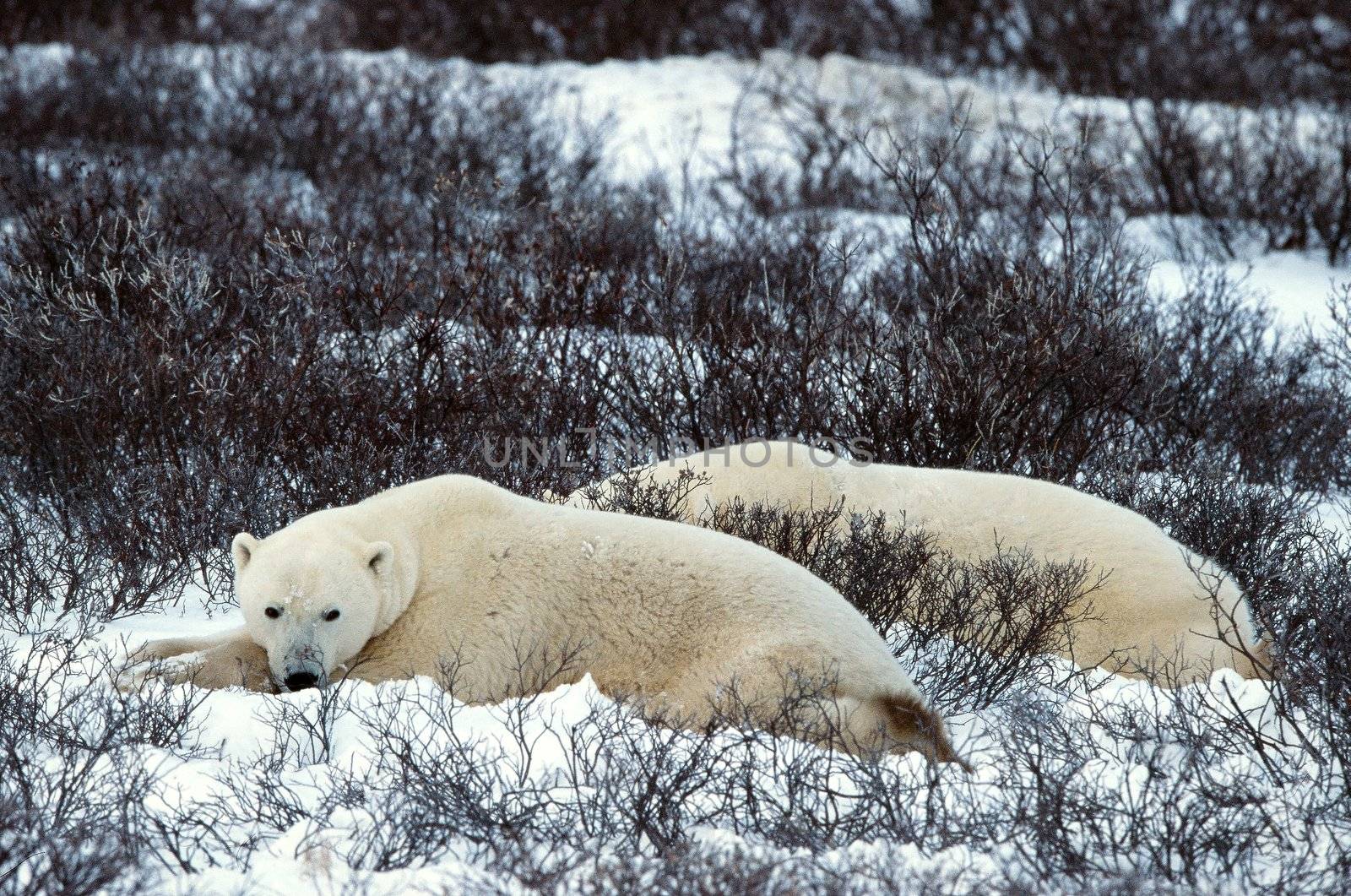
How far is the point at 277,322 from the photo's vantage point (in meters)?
5.87

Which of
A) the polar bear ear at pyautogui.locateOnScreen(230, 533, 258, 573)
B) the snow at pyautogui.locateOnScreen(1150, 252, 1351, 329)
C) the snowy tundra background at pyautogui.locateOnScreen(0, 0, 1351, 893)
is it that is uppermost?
the polar bear ear at pyautogui.locateOnScreen(230, 533, 258, 573)

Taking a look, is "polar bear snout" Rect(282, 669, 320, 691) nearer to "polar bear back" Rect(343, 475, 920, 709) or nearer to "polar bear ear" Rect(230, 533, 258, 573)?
"polar bear back" Rect(343, 475, 920, 709)

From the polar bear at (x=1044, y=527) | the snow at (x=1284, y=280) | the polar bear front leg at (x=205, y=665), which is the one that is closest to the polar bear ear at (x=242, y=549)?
the polar bear front leg at (x=205, y=665)

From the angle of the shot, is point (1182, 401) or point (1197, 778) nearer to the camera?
point (1197, 778)

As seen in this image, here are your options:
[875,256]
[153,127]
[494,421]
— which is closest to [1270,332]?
[875,256]

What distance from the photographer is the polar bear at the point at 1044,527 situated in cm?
349

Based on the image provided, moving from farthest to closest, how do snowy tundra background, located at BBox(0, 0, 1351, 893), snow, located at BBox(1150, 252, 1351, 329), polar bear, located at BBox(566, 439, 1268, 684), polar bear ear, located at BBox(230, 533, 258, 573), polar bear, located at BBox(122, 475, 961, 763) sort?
snow, located at BBox(1150, 252, 1351, 329)
polar bear, located at BBox(566, 439, 1268, 684)
polar bear ear, located at BBox(230, 533, 258, 573)
polar bear, located at BBox(122, 475, 961, 763)
snowy tundra background, located at BBox(0, 0, 1351, 893)

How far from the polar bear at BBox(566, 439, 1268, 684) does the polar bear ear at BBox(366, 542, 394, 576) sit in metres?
1.16

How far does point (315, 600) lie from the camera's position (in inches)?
114

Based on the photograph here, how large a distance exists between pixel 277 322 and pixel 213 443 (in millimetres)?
1116

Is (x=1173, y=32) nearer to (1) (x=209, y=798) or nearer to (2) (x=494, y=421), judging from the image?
(2) (x=494, y=421)

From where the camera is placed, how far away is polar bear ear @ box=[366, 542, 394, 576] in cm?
296

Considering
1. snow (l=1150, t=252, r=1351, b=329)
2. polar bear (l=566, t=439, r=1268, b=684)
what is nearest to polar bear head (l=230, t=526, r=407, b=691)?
polar bear (l=566, t=439, r=1268, b=684)

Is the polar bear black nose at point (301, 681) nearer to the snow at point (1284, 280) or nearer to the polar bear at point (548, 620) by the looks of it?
the polar bear at point (548, 620)
